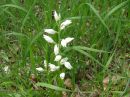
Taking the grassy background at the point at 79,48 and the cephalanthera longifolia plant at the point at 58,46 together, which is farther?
the grassy background at the point at 79,48

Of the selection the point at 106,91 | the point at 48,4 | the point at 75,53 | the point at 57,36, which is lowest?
the point at 106,91

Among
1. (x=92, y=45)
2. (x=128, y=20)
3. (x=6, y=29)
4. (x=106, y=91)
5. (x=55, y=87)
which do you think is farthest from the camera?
(x=6, y=29)

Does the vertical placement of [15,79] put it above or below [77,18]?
below

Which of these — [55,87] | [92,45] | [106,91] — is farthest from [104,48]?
[55,87]

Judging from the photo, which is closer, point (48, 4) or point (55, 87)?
point (55, 87)

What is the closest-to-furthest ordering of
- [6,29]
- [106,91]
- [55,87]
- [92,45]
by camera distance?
[55,87] < [106,91] < [92,45] < [6,29]

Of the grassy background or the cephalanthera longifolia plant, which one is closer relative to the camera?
the cephalanthera longifolia plant

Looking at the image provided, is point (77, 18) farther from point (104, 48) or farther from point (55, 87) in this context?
point (55, 87)
